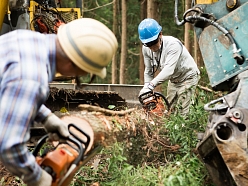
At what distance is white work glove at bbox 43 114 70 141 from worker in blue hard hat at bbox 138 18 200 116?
9.09 ft

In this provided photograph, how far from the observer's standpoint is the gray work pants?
17.6 feet

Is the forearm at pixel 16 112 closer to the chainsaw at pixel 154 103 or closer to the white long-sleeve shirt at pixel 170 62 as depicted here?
the chainsaw at pixel 154 103

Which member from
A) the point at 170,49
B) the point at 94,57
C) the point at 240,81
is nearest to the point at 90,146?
the point at 94,57

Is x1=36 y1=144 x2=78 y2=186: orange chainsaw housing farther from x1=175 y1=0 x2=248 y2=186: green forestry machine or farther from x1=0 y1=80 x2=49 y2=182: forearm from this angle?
x1=175 y1=0 x2=248 y2=186: green forestry machine

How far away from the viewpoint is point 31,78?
268 centimetres

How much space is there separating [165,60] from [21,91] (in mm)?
4321

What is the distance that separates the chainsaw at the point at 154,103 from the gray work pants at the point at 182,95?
13 cm

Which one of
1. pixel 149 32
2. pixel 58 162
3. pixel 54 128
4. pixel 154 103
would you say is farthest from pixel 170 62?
pixel 58 162

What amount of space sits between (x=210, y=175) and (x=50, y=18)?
4.67m

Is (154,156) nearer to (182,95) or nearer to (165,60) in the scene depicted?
(182,95)

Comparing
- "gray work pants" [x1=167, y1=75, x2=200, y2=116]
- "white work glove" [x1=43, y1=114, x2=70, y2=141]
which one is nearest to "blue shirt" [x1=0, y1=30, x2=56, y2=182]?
"white work glove" [x1=43, y1=114, x2=70, y2=141]

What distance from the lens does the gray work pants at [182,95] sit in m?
5.36

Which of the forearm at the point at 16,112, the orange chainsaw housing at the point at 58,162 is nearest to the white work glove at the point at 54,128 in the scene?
the orange chainsaw housing at the point at 58,162

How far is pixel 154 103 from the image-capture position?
231 inches
